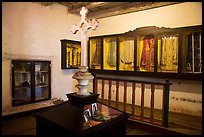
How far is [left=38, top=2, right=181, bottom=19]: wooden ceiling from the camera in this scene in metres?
4.07

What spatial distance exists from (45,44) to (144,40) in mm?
2483

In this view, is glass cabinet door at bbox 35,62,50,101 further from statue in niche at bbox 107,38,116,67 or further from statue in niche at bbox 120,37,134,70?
statue in niche at bbox 120,37,134,70

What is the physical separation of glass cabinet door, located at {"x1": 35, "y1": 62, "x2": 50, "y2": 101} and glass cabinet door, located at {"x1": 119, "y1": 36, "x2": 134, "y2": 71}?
1926 millimetres

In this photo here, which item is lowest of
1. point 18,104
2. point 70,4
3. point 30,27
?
point 18,104

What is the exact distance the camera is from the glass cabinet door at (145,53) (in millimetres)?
3861

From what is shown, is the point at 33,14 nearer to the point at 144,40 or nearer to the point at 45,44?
the point at 45,44

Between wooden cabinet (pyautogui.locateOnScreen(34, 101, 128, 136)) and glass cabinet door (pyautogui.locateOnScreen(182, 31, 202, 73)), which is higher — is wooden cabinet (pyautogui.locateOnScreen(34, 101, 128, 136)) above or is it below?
below

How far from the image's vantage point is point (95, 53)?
192 inches

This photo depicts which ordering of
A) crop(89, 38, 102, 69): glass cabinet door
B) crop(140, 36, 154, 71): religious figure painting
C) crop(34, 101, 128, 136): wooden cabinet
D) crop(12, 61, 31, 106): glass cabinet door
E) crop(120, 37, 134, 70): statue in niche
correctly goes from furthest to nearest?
crop(89, 38, 102, 69): glass cabinet door
crop(120, 37, 134, 70): statue in niche
crop(140, 36, 154, 71): religious figure painting
crop(12, 61, 31, 106): glass cabinet door
crop(34, 101, 128, 136): wooden cabinet

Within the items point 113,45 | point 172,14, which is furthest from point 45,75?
point 172,14

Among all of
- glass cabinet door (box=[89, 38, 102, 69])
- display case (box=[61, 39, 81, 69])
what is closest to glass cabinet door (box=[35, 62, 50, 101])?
display case (box=[61, 39, 81, 69])

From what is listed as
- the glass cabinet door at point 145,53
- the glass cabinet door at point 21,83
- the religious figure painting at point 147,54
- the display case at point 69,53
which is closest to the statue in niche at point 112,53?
the glass cabinet door at point 145,53

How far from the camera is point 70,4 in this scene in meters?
4.52

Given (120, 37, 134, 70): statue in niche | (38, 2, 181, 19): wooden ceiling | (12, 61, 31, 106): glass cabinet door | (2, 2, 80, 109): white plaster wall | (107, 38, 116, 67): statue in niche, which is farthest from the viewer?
(107, 38, 116, 67): statue in niche
